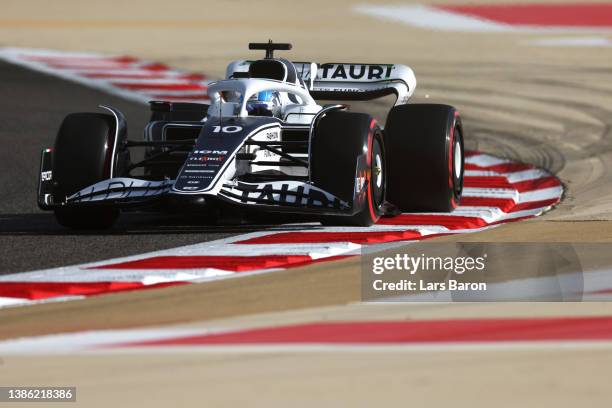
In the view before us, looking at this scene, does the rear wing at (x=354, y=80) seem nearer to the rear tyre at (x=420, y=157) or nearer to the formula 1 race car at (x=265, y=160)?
the formula 1 race car at (x=265, y=160)

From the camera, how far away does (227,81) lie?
10.9 m

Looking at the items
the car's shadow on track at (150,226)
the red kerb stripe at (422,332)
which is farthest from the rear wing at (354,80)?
the red kerb stripe at (422,332)

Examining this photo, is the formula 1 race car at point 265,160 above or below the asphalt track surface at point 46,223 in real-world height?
above

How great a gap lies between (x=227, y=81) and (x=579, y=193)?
10.4ft

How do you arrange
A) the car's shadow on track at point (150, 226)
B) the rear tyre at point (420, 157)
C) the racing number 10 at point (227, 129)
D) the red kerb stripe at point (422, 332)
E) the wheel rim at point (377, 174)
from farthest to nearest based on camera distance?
1. the rear tyre at point (420, 157)
2. the wheel rim at point (377, 174)
3. the car's shadow on track at point (150, 226)
4. the racing number 10 at point (227, 129)
5. the red kerb stripe at point (422, 332)

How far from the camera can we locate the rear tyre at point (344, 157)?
9859mm

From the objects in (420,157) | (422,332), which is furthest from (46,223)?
(422,332)

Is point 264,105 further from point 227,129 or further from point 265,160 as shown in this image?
point 227,129

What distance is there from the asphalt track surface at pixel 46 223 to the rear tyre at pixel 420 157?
119 cm

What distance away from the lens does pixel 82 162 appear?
1021 centimetres

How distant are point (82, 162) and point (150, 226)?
2.30ft

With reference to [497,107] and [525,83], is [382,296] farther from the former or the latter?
[525,83]

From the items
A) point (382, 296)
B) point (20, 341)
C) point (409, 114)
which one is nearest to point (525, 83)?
point (409, 114)

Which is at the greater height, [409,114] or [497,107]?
[409,114]
